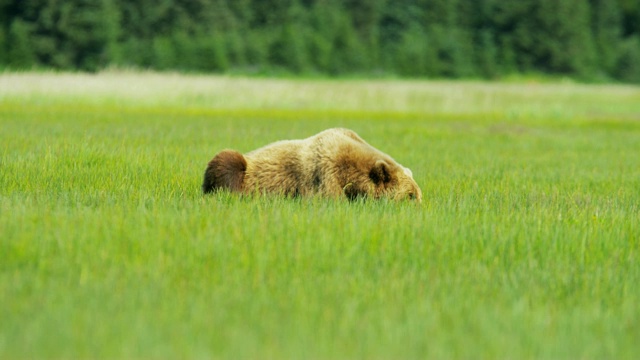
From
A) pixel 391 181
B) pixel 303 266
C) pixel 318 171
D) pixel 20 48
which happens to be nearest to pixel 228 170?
pixel 318 171

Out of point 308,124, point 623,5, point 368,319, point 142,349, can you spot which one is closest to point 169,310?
point 142,349

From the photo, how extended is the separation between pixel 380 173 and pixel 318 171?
0.59 metres

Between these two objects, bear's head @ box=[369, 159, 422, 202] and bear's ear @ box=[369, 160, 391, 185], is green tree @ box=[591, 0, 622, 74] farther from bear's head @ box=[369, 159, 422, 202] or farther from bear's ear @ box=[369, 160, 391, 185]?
bear's ear @ box=[369, 160, 391, 185]

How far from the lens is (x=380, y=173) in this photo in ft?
26.0

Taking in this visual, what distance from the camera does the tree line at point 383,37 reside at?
60812mm

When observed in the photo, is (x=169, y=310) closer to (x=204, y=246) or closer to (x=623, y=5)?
(x=204, y=246)

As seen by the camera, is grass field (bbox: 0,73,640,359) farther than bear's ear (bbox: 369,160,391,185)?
No

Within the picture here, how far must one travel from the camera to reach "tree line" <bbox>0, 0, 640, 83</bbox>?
200 feet

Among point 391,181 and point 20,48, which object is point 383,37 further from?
point 391,181

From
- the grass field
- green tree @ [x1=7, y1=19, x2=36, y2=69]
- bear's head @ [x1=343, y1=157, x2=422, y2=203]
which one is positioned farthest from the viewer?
green tree @ [x1=7, y1=19, x2=36, y2=69]

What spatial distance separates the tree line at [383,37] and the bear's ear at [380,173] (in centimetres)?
4668

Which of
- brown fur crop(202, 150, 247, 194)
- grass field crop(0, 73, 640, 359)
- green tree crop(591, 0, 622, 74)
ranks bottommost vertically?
grass field crop(0, 73, 640, 359)

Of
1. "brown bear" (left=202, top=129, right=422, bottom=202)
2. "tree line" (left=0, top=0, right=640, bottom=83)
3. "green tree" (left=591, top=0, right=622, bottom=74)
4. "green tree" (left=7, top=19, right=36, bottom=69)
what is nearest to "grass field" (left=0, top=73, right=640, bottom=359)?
"brown bear" (left=202, top=129, right=422, bottom=202)

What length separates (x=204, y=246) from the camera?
5684mm
